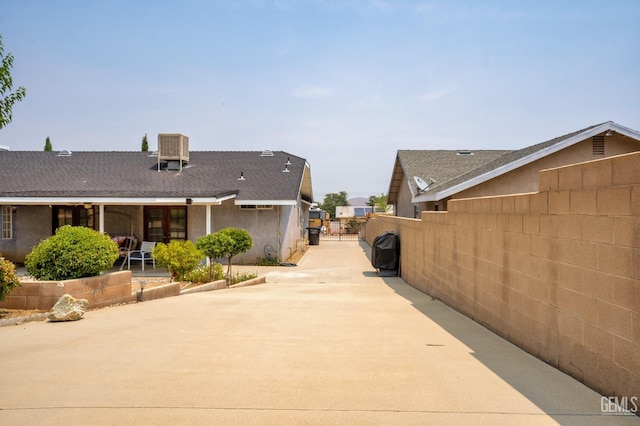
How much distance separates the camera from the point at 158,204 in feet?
70.9

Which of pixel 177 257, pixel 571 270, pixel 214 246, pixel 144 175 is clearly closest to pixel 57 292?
pixel 177 257

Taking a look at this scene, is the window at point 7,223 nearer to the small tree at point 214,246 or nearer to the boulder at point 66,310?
the small tree at point 214,246

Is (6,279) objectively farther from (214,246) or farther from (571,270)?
(571,270)

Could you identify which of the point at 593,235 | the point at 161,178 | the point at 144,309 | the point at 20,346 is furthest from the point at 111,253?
the point at 161,178

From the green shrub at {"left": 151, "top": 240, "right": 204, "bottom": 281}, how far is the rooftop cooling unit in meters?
12.7

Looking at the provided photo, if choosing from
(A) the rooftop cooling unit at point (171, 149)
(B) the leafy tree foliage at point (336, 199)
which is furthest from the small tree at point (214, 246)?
(B) the leafy tree foliage at point (336, 199)

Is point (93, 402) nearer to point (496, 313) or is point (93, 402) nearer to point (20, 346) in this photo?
point (20, 346)

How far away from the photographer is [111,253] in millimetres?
10062

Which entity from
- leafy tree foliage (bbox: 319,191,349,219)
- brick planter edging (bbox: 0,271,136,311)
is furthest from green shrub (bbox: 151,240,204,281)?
leafy tree foliage (bbox: 319,191,349,219)

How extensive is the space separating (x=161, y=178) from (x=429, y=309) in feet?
60.5

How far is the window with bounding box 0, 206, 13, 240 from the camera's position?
23.9 metres

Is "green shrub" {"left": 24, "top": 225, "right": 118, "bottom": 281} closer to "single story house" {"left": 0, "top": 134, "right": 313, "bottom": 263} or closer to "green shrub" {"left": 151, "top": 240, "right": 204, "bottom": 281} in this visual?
"green shrub" {"left": 151, "top": 240, "right": 204, "bottom": 281}

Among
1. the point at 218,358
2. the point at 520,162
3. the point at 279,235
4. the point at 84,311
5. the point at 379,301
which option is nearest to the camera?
the point at 218,358

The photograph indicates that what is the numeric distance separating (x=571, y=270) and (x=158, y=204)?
19102 millimetres
